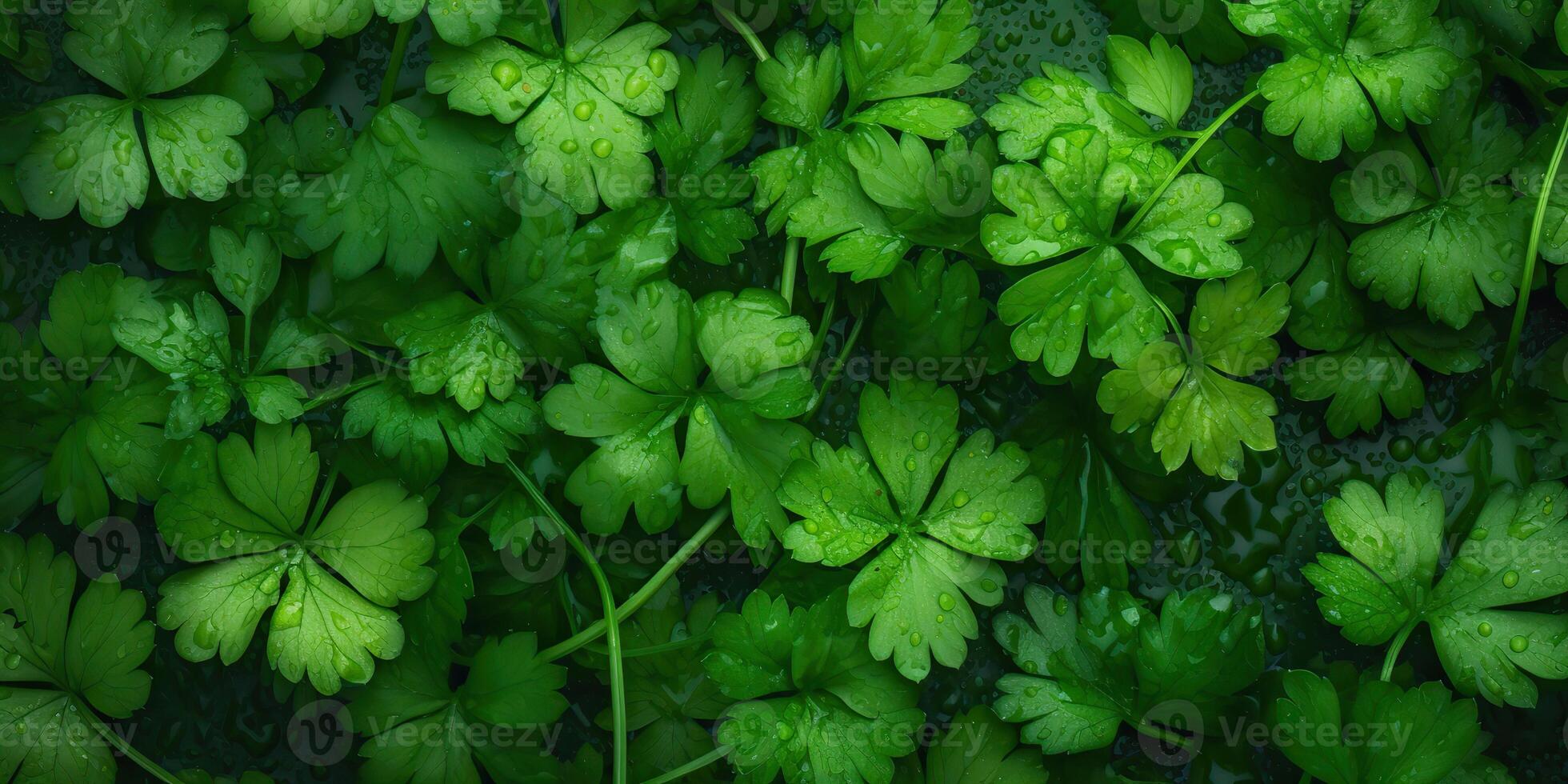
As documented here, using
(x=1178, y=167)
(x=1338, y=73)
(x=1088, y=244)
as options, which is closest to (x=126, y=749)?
(x=1088, y=244)

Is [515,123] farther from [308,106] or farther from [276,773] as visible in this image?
[276,773]

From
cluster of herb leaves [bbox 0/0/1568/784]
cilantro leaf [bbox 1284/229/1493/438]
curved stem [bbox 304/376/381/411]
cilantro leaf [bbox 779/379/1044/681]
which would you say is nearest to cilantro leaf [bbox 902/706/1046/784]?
cluster of herb leaves [bbox 0/0/1568/784]

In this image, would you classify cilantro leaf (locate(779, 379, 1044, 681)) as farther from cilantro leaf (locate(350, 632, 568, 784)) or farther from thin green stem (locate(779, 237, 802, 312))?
cilantro leaf (locate(350, 632, 568, 784))

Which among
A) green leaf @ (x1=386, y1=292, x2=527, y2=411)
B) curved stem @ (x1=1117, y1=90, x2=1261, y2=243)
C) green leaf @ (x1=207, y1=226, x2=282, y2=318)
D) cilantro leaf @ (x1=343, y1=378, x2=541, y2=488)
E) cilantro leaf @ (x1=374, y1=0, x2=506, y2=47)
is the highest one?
cilantro leaf @ (x1=374, y1=0, x2=506, y2=47)

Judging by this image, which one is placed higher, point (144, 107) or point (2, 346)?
point (144, 107)

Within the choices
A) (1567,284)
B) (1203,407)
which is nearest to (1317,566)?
(1203,407)

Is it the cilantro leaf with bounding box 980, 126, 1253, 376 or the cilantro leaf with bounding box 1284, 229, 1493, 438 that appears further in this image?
the cilantro leaf with bounding box 1284, 229, 1493, 438
